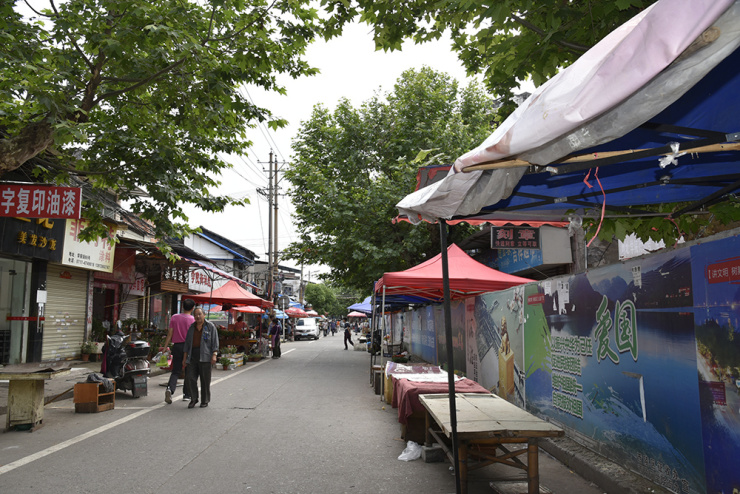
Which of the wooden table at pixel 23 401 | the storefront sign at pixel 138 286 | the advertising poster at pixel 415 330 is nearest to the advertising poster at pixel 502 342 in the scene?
the wooden table at pixel 23 401

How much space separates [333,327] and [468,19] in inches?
2901

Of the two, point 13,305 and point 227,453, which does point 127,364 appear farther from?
point 13,305

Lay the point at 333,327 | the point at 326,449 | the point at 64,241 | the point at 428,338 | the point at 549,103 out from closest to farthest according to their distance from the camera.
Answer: the point at 549,103 < the point at 326,449 < the point at 64,241 < the point at 428,338 < the point at 333,327

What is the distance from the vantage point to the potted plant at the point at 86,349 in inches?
670

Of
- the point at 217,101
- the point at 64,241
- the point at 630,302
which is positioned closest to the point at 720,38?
the point at 630,302

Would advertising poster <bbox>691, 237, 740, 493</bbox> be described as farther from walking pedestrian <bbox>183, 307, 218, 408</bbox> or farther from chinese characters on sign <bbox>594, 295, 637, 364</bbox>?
walking pedestrian <bbox>183, 307, 218, 408</bbox>

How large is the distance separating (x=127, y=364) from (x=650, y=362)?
9438mm

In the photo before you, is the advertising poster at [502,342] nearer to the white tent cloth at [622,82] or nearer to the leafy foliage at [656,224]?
the leafy foliage at [656,224]

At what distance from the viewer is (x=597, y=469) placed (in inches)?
200

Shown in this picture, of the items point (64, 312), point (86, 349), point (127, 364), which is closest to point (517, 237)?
point (127, 364)

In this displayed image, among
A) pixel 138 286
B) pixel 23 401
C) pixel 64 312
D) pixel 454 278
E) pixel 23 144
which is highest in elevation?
pixel 23 144

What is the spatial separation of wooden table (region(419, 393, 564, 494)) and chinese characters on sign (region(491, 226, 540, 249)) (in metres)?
6.22

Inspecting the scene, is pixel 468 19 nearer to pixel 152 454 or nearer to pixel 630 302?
pixel 630 302

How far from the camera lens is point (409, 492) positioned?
190 inches
